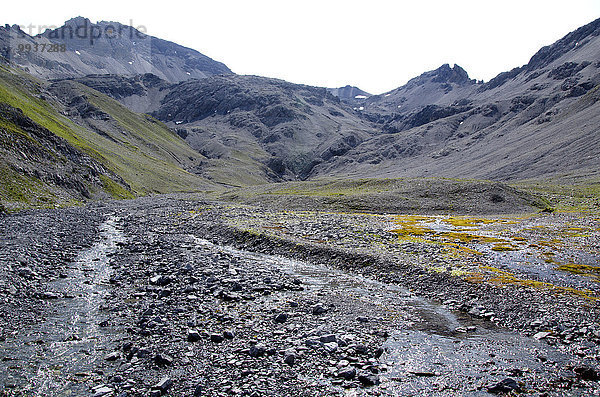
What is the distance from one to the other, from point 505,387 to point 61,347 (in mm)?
15594

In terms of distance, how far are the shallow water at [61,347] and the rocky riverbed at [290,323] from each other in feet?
0.21

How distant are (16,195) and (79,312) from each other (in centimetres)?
5568

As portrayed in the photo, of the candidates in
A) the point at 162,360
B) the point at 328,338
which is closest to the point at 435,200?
the point at 328,338

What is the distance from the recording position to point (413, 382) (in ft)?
38.8

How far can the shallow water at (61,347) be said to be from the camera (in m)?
11.3

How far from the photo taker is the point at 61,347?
13.6 meters

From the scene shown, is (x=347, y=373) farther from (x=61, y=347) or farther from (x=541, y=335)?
(x=61, y=347)

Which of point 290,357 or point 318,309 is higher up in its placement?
point 290,357

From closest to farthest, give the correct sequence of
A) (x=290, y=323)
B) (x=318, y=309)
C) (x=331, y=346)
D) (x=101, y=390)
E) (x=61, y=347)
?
(x=101, y=390) < (x=61, y=347) < (x=331, y=346) < (x=290, y=323) < (x=318, y=309)

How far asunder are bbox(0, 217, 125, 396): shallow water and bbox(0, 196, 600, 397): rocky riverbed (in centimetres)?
6

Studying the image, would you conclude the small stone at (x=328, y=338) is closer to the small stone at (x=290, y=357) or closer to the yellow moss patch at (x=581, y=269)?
the small stone at (x=290, y=357)

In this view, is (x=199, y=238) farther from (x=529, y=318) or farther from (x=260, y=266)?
(x=529, y=318)

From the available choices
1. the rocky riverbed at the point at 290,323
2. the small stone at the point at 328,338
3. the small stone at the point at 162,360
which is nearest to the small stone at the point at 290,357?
the rocky riverbed at the point at 290,323

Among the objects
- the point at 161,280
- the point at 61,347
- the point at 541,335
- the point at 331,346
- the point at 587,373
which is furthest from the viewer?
the point at 161,280
